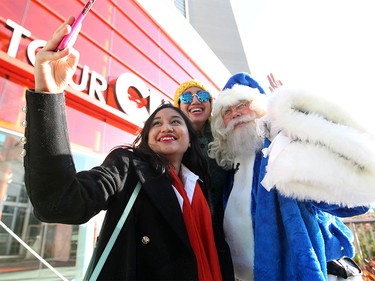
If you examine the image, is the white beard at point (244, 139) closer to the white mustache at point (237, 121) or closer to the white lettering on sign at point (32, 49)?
the white mustache at point (237, 121)

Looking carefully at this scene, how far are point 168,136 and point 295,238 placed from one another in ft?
3.04

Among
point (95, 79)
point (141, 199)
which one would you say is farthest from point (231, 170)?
point (95, 79)

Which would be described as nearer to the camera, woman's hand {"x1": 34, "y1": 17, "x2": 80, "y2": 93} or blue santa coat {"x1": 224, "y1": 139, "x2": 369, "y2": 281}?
woman's hand {"x1": 34, "y1": 17, "x2": 80, "y2": 93}

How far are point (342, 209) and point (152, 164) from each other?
106 cm

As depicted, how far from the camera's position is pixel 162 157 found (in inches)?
56.7

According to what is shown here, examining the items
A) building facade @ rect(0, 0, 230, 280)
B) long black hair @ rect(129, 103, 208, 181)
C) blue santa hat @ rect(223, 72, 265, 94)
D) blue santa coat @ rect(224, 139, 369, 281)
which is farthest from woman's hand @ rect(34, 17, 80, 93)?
building facade @ rect(0, 0, 230, 280)

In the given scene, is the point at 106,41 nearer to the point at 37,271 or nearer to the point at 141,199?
the point at 37,271

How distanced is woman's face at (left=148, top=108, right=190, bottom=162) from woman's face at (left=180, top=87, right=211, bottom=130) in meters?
0.85

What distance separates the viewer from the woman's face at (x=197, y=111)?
8.31 ft

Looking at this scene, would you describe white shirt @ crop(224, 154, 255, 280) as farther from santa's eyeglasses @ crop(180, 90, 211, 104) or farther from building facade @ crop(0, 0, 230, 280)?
building facade @ crop(0, 0, 230, 280)

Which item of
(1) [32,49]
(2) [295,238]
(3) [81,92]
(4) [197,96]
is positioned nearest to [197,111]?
(4) [197,96]

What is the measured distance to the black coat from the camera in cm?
75

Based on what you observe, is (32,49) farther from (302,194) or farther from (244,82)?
(302,194)

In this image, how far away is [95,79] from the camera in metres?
5.38
